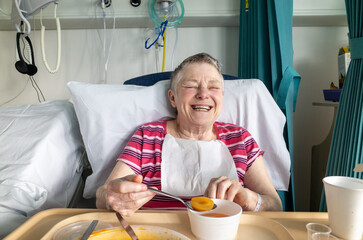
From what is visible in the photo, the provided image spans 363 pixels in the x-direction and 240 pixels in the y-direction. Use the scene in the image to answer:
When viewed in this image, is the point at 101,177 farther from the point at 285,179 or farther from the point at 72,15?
the point at 72,15

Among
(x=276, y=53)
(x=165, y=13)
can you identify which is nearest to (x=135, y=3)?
(x=165, y=13)

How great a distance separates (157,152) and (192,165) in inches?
6.7

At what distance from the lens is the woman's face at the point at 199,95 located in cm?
122

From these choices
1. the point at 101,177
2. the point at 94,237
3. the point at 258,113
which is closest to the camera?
the point at 94,237

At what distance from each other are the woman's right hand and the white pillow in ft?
1.88

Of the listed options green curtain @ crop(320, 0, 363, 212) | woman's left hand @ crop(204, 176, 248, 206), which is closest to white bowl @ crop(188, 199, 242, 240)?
woman's left hand @ crop(204, 176, 248, 206)

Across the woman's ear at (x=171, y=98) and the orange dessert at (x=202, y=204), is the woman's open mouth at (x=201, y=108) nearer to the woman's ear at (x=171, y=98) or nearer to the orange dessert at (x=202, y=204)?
the woman's ear at (x=171, y=98)

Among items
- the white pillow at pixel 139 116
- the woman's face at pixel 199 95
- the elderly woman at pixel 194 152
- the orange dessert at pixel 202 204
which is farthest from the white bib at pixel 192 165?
the orange dessert at pixel 202 204

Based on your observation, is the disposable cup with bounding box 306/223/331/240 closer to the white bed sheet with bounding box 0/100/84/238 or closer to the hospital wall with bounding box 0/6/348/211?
the white bed sheet with bounding box 0/100/84/238

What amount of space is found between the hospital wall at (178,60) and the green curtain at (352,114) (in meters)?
1.07

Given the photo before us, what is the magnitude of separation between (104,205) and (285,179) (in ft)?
3.04

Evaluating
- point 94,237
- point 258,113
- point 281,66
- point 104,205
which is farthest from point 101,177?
point 281,66

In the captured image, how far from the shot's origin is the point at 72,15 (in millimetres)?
1903

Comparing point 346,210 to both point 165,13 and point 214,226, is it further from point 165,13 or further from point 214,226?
point 165,13
